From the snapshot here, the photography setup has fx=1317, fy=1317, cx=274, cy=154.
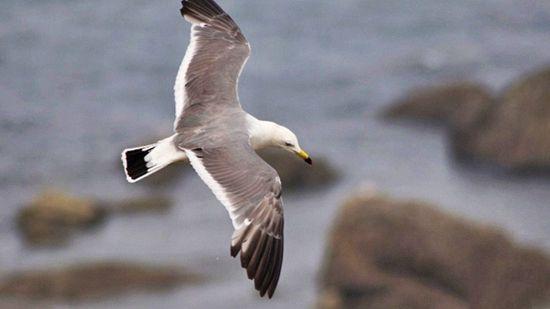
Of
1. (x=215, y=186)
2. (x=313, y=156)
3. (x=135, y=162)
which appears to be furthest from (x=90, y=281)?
(x=215, y=186)

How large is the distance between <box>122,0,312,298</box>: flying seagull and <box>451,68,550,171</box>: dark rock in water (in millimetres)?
8855

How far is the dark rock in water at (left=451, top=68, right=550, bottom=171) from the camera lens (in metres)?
20.0

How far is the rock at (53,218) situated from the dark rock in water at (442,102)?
6.44m

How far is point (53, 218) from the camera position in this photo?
19.4 m

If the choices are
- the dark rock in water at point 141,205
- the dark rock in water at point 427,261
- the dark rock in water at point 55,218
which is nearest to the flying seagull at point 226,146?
the dark rock in water at point 427,261

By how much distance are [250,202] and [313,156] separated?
1194 cm

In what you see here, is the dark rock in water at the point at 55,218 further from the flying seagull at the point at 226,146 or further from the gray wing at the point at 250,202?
the gray wing at the point at 250,202

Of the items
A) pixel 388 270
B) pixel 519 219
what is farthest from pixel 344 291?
pixel 519 219

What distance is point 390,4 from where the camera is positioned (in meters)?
30.1

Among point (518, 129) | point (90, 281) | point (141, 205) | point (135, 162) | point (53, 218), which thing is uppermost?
point (135, 162)

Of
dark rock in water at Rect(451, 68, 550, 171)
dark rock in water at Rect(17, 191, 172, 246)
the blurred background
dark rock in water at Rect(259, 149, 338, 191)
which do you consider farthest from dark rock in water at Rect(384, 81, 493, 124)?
dark rock in water at Rect(17, 191, 172, 246)

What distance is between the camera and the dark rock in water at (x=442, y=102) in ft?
74.3

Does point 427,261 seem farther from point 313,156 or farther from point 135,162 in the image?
point 313,156

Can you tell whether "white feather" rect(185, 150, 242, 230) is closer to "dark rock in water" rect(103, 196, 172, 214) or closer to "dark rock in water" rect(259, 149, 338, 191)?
"dark rock in water" rect(259, 149, 338, 191)
